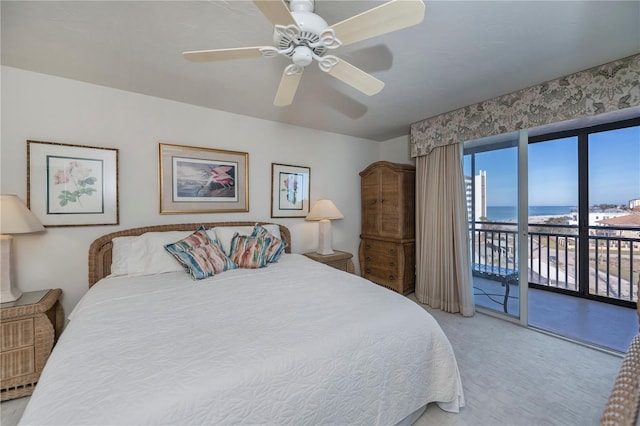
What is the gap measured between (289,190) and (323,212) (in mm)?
572

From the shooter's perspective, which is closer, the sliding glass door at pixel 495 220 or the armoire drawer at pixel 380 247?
the sliding glass door at pixel 495 220

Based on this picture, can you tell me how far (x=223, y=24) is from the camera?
1538 mm

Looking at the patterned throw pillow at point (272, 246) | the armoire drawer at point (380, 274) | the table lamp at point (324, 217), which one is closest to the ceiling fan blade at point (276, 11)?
the patterned throw pillow at point (272, 246)

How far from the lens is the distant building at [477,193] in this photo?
2.99 m

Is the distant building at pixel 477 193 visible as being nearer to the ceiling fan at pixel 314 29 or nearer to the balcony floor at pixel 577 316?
the balcony floor at pixel 577 316

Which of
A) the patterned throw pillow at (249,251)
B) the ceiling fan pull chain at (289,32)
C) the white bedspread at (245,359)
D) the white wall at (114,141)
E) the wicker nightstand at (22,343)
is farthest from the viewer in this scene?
the patterned throw pillow at (249,251)

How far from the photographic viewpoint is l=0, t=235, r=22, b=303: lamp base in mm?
1786

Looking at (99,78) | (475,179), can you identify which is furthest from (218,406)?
(475,179)

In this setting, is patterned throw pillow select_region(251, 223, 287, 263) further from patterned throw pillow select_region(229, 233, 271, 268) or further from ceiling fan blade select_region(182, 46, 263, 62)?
ceiling fan blade select_region(182, 46, 263, 62)

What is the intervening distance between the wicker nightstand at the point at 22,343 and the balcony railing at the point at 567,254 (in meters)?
4.12

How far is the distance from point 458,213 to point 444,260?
62cm

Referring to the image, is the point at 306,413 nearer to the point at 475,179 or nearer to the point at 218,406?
the point at 218,406

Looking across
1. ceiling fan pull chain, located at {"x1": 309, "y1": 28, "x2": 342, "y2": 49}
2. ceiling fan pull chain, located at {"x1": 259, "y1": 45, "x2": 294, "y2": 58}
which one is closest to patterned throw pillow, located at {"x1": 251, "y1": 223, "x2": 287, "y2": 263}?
ceiling fan pull chain, located at {"x1": 259, "y1": 45, "x2": 294, "y2": 58}

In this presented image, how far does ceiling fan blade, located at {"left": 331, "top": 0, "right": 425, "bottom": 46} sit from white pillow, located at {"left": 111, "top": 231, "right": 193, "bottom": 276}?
2.24 metres
